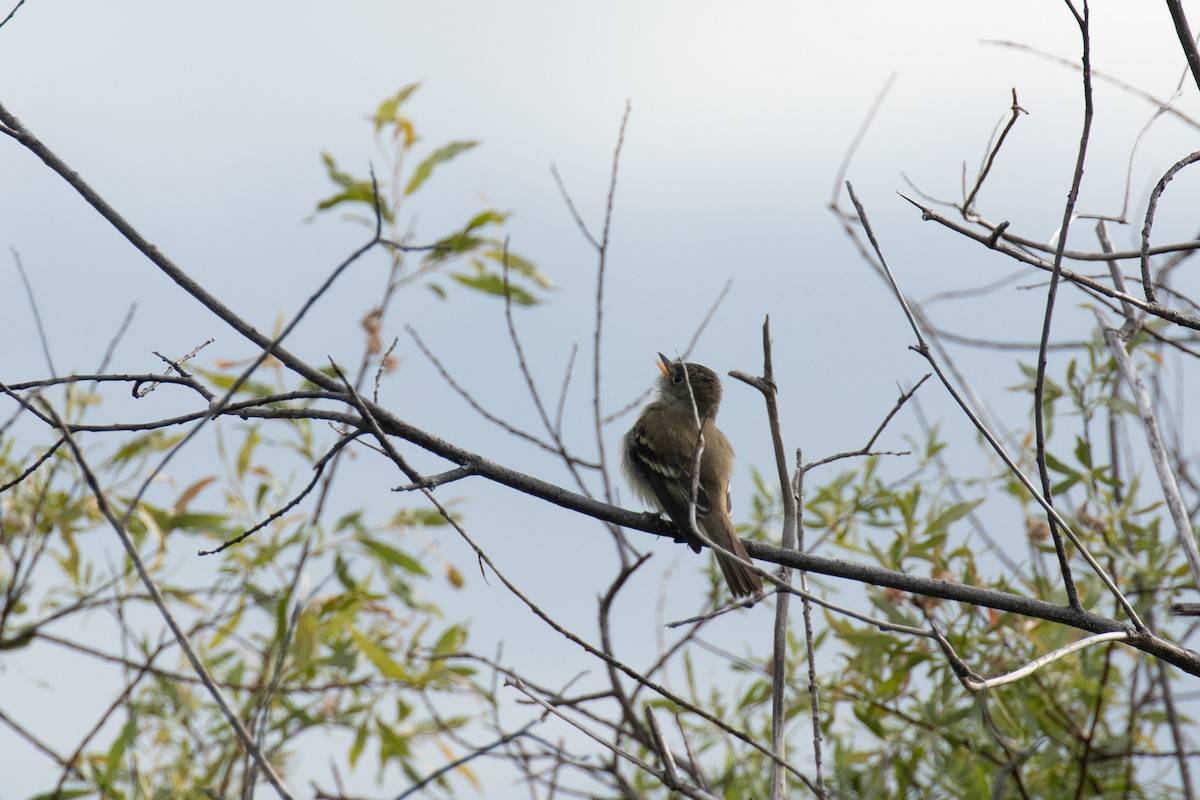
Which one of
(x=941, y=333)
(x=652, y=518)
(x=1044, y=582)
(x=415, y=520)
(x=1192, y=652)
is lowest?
(x=1192, y=652)

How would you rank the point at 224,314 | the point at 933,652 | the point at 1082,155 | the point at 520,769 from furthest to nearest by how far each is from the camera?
1. the point at 933,652
2. the point at 520,769
3. the point at 224,314
4. the point at 1082,155

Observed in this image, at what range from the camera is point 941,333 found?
17.3 ft

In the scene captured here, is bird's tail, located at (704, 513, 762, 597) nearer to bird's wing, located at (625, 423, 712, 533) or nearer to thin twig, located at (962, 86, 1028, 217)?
bird's wing, located at (625, 423, 712, 533)

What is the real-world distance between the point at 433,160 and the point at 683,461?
2.06 meters

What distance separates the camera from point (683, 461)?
5.76m

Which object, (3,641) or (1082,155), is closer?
(1082,155)

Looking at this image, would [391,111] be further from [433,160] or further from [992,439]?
[992,439]

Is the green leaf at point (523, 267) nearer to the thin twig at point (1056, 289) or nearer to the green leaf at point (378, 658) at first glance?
the green leaf at point (378, 658)

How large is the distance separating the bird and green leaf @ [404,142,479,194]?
5.43 ft

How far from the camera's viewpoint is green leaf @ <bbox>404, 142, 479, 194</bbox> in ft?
19.6

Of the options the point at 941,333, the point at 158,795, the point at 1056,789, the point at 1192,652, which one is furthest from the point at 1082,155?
the point at 158,795

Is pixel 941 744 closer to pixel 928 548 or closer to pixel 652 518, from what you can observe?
pixel 928 548

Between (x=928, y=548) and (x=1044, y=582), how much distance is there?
591 mm

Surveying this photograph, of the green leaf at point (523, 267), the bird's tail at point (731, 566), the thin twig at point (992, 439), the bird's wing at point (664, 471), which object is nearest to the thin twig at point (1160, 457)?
the thin twig at point (992, 439)
